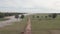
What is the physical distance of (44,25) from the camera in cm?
180

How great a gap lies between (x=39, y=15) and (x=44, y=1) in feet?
0.80

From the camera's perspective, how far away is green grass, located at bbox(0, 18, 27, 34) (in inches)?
67.1

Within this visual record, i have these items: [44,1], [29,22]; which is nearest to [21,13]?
[29,22]

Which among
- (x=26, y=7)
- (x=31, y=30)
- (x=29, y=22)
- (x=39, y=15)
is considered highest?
(x=26, y=7)

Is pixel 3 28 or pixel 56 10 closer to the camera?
pixel 3 28

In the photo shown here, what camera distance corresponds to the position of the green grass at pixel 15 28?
67.1 inches

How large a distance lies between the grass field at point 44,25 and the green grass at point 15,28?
→ 159mm

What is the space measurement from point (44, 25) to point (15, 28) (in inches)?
18.0

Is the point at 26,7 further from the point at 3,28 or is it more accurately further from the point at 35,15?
the point at 3,28

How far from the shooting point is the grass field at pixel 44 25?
1.75 meters

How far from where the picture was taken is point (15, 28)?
69.5 inches

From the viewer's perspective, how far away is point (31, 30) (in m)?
1.76

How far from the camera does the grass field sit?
1.75m

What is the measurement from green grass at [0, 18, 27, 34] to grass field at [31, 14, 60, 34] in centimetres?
16
